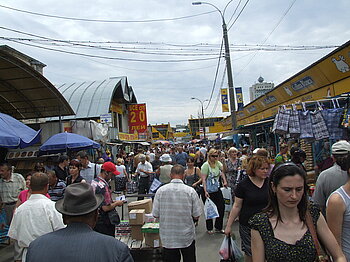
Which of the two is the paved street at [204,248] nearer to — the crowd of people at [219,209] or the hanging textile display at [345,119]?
the crowd of people at [219,209]

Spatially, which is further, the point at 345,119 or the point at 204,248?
the point at 345,119

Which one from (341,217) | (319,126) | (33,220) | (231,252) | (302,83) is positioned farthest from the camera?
(302,83)

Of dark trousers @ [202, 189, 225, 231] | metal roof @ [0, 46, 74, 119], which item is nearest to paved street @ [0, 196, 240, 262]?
dark trousers @ [202, 189, 225, 231]

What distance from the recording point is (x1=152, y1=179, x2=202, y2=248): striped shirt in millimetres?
3742

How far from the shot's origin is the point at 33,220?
324 cm

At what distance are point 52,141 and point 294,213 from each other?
8410mm

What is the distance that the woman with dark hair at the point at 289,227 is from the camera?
2006mm

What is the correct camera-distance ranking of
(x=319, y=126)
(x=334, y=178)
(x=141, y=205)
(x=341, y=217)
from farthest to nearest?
1. (x=319, y=126)
2. (x=141, y=205)
3. (x=334, y=178)
4. (x=341, y=217)

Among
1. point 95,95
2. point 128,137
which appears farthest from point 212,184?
point 128,137

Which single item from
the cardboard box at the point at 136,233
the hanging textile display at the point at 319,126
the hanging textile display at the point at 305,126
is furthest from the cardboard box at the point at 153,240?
the hanging textile display at the point at 319,126

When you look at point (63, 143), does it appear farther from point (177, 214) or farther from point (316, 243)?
point (316, 243)

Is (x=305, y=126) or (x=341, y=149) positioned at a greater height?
(x=305, y=126)

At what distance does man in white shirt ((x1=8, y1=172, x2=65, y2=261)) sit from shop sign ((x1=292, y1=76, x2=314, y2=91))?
1104 cm

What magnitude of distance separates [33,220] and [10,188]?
3.45m
